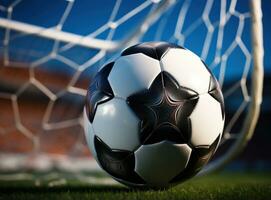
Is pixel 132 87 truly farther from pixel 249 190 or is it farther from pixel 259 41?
pixel 259 41

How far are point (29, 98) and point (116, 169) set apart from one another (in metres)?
13.7

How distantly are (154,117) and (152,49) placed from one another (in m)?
0.51

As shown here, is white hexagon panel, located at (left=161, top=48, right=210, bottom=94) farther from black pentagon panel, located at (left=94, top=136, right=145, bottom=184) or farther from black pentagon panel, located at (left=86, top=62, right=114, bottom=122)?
black pentagon panel, located at (left=94, top=136, right=145, bottom=184)

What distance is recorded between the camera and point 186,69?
2.37 meters

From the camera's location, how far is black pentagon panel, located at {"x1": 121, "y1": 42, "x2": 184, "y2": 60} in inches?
96.1

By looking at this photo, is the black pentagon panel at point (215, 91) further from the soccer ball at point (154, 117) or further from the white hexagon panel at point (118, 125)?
the white hexagon panel at point (118, 125)

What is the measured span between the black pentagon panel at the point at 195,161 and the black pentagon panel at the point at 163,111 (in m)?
0.13

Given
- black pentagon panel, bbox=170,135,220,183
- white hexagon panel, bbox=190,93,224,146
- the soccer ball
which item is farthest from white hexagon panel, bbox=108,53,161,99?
black pentagon panel, bbox=170,135,220,183

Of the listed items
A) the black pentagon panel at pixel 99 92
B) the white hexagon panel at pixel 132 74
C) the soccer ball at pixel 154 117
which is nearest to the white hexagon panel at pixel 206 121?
the soccer ball at pixel 154 117

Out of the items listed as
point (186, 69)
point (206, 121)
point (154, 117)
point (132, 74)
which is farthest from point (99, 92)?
point (206, 121)

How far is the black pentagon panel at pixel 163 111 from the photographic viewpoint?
85.9 inches

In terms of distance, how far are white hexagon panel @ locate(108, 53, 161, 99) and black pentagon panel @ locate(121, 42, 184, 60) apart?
0.13 feet

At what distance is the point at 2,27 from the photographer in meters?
4.08

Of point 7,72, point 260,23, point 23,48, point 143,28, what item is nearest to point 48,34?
point 143,28
